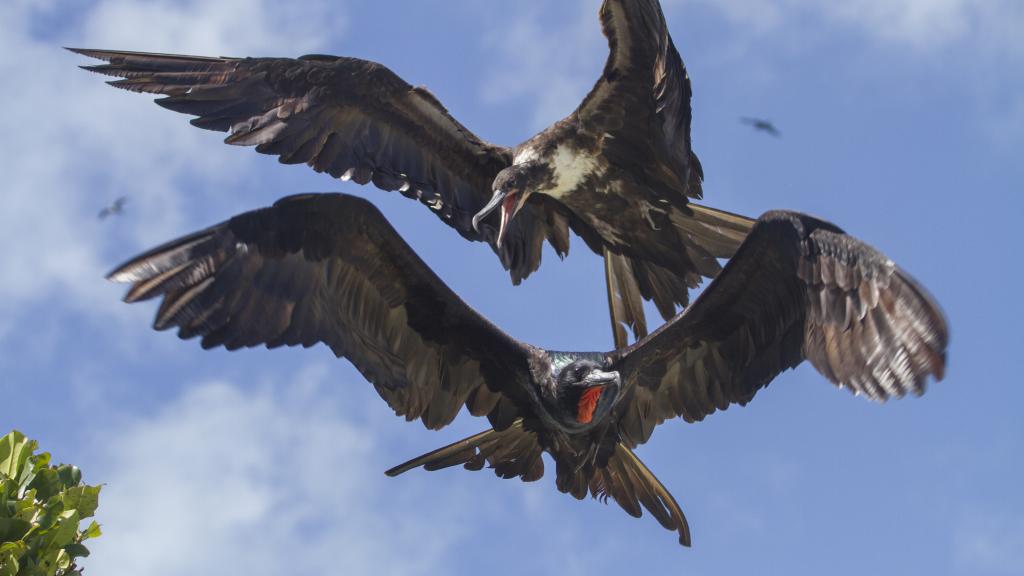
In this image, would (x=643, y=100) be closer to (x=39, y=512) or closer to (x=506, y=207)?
(x=506, y=207)

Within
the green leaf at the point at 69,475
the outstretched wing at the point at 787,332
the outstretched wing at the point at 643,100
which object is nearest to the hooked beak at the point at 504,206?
the outstretched wing at the point at 643,100

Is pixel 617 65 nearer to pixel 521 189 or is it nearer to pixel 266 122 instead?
pixel 521 189

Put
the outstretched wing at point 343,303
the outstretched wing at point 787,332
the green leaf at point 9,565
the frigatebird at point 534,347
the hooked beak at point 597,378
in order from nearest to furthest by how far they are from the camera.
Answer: the green leaf at point 9,565, the outstretched wing at point 787,332, the frigatebird at point 534,347, the outstretched wing at point 343,303, the hooked beak at point 597,378

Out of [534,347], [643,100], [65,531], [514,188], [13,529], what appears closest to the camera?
[13,529]

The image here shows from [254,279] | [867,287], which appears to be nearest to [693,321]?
[867,287]

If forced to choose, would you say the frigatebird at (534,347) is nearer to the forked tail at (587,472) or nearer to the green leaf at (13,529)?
the forked tail at (587,472)

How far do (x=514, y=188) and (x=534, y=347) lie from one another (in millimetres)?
1347

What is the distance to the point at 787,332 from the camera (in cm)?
876

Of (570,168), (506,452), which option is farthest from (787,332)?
(570,168)

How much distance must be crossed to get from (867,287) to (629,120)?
2699mm

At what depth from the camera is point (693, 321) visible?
927 centimetres

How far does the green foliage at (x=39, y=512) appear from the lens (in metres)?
6.18

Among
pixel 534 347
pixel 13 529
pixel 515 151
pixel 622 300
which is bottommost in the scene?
pixel 13 529

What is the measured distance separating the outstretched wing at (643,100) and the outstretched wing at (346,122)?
2.75 ft
